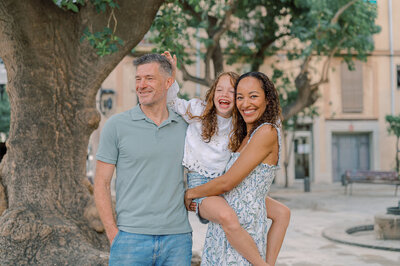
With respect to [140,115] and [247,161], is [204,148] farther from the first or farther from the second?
[140,115]

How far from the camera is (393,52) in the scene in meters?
23.6

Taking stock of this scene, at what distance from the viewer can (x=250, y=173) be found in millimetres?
2553

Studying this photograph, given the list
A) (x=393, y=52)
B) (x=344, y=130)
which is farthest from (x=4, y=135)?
(x=393, y=52)

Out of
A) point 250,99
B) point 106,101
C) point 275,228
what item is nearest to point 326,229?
point 275,228

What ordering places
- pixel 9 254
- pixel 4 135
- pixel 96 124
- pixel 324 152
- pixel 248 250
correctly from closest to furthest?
pixel 248 250, pixel 9 254, pixel 96 124, pixel 4 135, pixel 324 152

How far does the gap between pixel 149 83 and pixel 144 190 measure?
24.2 inches

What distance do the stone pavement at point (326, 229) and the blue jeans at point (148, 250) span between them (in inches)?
94.0

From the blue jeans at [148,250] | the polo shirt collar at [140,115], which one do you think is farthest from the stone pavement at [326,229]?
the polo shirt collar at [140,115]

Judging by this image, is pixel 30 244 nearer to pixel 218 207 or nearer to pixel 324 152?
A: pixel 218 207

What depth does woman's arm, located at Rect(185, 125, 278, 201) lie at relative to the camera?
8.11 ft

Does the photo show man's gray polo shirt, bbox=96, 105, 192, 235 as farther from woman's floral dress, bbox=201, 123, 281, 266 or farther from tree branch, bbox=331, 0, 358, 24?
tree branch, bbox=331, 0, 358, 24

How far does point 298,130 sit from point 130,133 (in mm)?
21225

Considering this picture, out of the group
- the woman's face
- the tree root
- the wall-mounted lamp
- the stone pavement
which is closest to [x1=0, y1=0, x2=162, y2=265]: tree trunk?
the tree root

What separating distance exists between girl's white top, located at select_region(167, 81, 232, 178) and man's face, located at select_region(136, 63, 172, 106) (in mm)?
273
